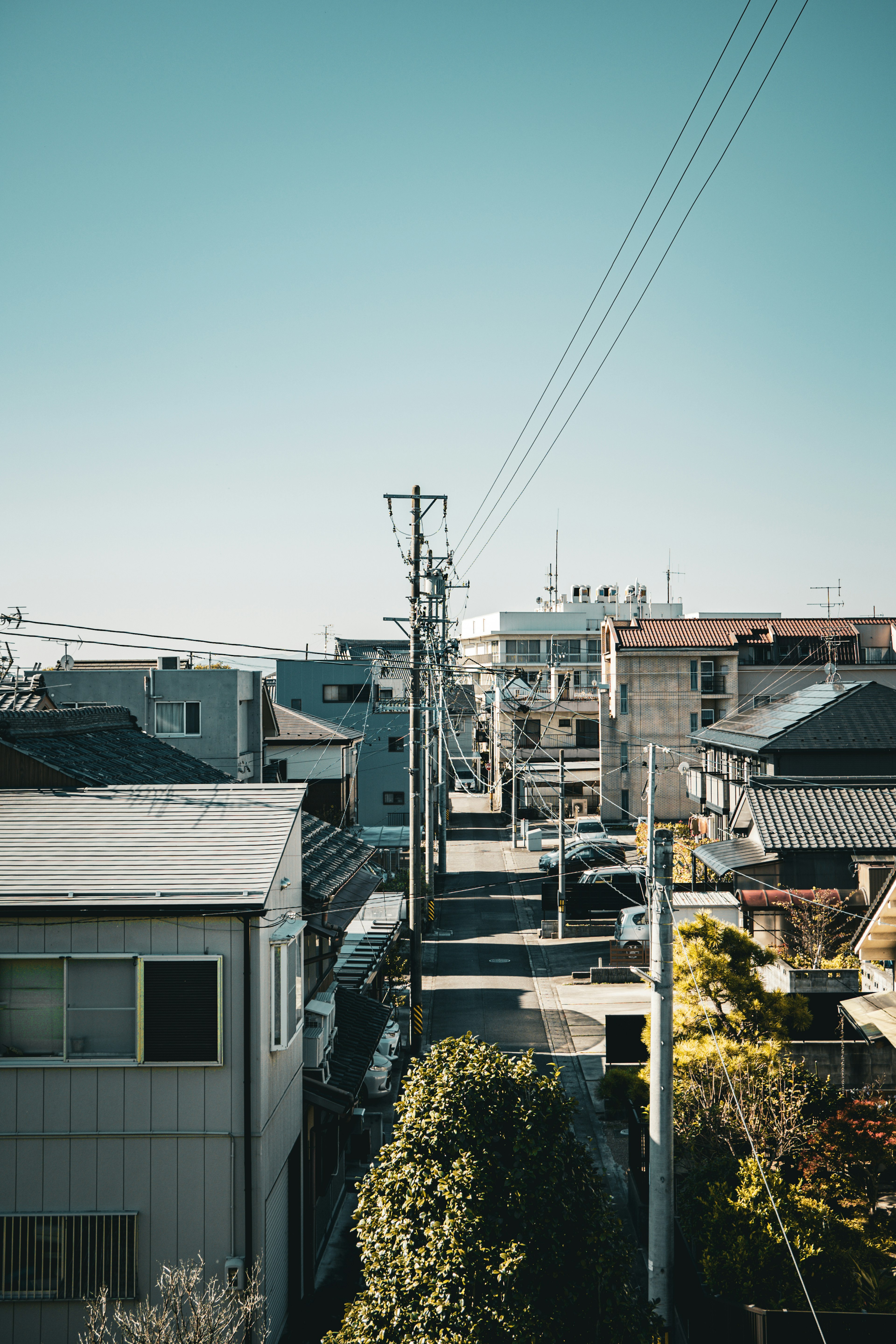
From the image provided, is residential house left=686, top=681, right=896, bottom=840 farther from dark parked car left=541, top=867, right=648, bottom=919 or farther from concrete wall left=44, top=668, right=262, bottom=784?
concrete wall left=44, top=668, right=262, bottom=784

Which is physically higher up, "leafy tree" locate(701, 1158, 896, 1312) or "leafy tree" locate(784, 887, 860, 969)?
"leafy tree" locate(784, 887, 860, 969)

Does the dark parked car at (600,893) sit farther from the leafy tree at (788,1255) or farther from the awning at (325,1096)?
the leafy tree at (788,1255)

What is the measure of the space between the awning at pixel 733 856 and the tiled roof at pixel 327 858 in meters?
9.70

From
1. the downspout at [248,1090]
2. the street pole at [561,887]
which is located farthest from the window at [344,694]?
the downspout at [248,1090]

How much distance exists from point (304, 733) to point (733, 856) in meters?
17.5

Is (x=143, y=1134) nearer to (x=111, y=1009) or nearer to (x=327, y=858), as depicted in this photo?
(x=111, y=1009)

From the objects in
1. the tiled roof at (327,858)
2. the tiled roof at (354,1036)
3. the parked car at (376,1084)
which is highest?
the tiled roof at (327,858)

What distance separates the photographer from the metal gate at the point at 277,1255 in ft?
33.6

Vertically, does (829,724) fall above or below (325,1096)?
above

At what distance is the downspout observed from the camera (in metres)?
9.86

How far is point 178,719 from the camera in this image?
105ft

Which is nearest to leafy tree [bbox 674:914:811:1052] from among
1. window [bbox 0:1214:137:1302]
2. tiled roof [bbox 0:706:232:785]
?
window [bbox 0:1214:137:1302]

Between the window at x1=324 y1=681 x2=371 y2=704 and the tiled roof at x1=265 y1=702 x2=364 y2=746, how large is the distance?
378 inches

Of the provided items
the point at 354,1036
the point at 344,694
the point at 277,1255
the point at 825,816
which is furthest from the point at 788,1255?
the point at 344,694
